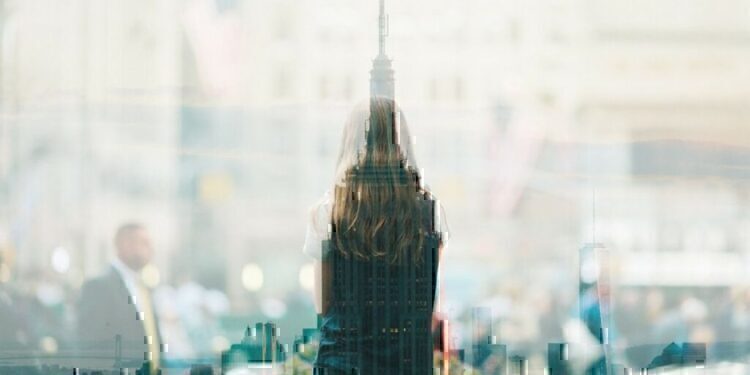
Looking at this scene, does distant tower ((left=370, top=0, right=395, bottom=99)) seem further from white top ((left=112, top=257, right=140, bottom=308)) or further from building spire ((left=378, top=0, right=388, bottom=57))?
white top ((left=112, top=257, right=140, bottom=308))

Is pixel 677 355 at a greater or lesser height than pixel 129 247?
lesser

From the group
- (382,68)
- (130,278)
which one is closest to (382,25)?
(382,68)

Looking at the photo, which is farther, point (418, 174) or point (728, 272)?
point (728, 272)

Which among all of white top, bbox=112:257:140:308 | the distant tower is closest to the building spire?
the distant tower

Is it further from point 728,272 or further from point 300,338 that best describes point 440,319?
point 728,272

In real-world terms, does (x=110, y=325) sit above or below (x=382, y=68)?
below

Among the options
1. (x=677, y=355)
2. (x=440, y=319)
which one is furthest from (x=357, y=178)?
(x=677, y=355)

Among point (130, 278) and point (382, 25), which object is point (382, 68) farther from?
point (130, 278)
